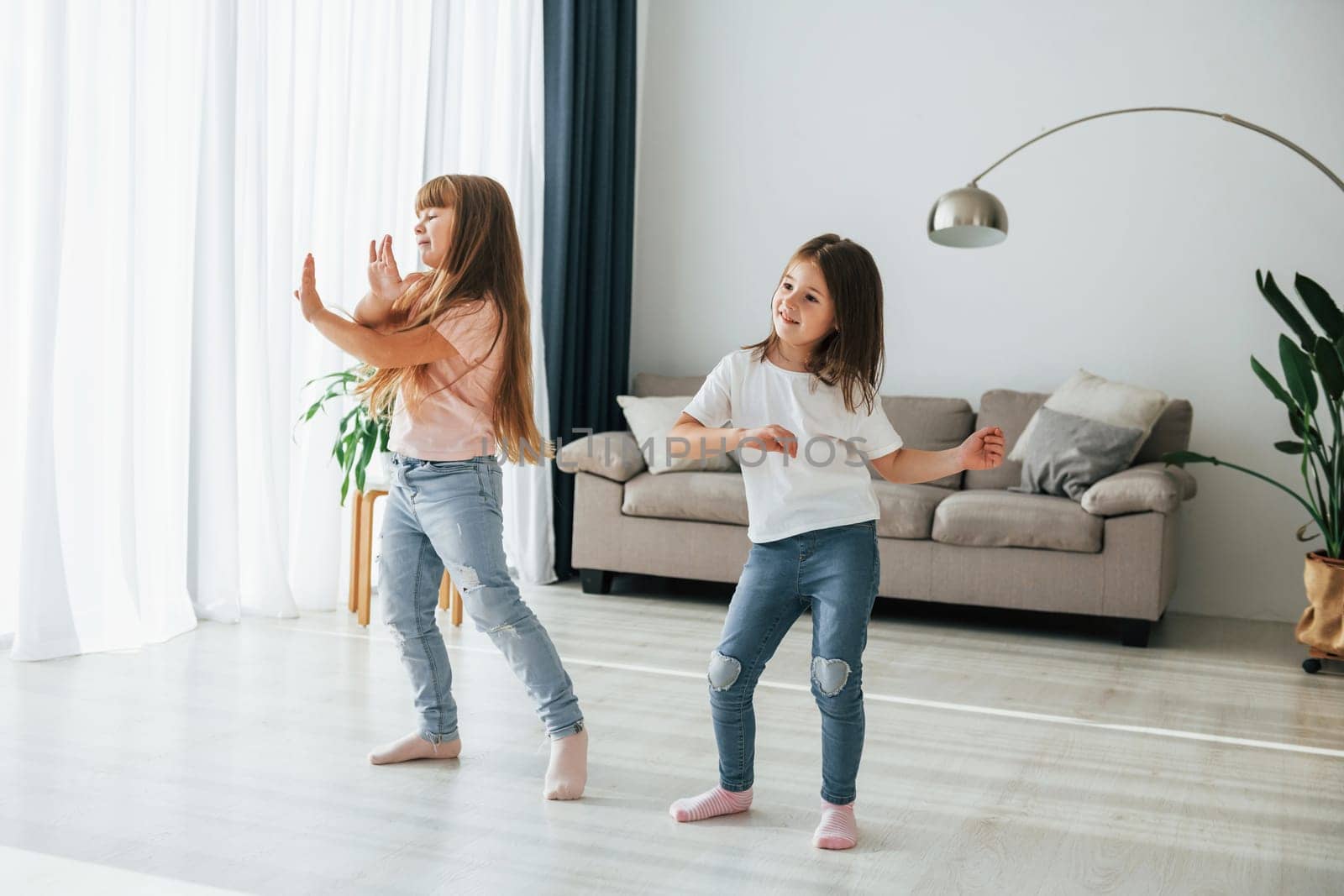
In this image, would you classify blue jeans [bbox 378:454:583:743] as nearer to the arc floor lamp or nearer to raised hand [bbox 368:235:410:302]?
raised hand [bbox 368:235:410:302]

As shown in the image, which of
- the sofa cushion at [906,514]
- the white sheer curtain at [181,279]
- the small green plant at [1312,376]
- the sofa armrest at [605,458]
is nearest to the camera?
the white sheer curtain at [181,279]

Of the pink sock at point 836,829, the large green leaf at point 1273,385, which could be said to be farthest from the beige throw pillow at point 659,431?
the pink sock at point 836,829

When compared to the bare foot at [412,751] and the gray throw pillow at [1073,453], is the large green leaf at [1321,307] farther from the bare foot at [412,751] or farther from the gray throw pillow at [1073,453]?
the bare foot at [412,751]

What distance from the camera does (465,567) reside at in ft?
6.52

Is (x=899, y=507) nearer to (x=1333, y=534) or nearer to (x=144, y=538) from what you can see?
(x=1333, y=534)

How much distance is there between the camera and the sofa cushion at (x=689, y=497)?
3.84 metres

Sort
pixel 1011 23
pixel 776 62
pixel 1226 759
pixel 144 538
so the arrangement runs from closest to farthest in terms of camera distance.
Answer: pixel 1226 759
pixel 144 538
pixel 1011 23
pixel 776 62

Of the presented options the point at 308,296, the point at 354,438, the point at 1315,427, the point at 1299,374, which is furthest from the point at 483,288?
the point at 1315,427

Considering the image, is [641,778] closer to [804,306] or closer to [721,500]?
[804,306]

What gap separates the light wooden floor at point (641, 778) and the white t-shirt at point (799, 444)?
527 millimetres

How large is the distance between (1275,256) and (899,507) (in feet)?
5.78

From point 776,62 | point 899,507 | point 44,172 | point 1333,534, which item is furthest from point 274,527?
point 1333,534

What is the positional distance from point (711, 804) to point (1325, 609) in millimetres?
2243

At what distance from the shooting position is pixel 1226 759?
7.80ft
